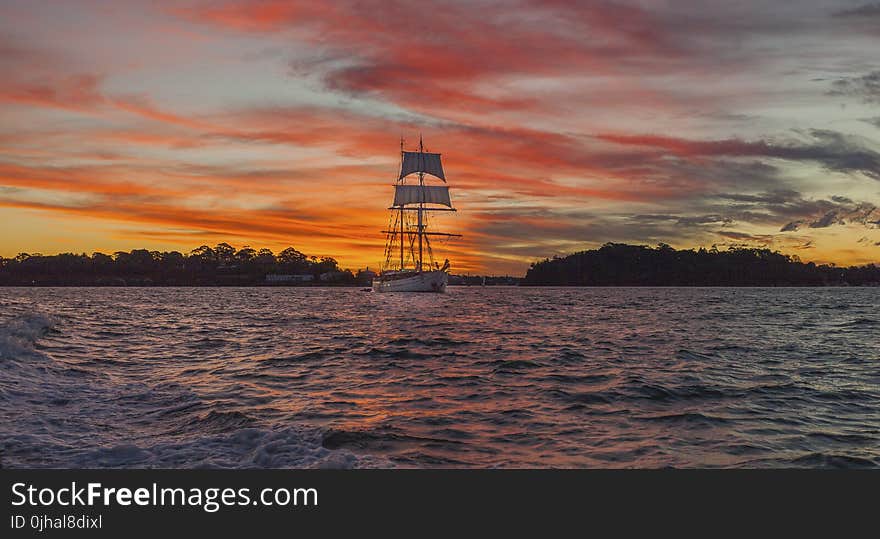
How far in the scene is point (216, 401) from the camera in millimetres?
13875

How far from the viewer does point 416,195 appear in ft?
481

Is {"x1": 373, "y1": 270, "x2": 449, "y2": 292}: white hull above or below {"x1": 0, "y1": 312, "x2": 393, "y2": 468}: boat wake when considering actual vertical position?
above

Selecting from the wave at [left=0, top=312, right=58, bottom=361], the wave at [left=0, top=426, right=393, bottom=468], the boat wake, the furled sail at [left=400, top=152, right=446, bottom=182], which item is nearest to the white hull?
the furled sail at [left=400, top=152, right=446, bottom=182]

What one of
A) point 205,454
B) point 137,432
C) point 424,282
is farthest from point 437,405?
point 424,282

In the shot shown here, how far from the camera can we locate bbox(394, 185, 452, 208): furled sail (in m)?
146

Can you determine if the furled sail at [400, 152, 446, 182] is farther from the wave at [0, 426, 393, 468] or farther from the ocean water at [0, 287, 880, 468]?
the wave at [0, 426, 393, 468]

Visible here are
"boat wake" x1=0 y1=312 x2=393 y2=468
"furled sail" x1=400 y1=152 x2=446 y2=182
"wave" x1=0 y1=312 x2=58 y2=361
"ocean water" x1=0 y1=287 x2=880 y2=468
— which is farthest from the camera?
"furled sail" x1=400 y1=152 x2=446 y2=182

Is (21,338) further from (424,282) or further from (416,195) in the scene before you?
(416,195)

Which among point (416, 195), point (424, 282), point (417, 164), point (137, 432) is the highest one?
point (417, 164)

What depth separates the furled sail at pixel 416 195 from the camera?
14588 centimetres

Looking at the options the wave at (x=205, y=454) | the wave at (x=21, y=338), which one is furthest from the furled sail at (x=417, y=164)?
the wave at (x=205, y=454)
